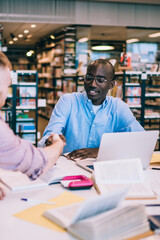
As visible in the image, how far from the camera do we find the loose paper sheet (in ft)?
3.90

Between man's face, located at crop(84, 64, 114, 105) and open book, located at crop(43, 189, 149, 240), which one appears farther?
man's face, located at crop(84, 64, 114, 105)

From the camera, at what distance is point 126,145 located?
1.83 metres

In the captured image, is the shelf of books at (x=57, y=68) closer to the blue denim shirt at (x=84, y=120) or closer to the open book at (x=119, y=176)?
the blue denim shirt at (x=84, y=120)

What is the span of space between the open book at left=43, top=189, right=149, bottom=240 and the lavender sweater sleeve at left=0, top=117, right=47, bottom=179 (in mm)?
331

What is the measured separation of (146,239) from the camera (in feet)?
3.66

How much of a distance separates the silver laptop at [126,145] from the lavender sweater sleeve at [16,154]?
52 cm

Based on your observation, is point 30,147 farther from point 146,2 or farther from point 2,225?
point 146,2

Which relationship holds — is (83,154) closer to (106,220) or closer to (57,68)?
(106,220)

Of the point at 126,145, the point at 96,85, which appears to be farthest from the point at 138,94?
the point at 126,145

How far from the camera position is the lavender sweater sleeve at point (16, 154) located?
129 cm

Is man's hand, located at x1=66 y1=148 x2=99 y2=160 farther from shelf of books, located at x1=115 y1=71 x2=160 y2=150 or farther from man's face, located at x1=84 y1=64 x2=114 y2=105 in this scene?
shelf of books, located at x1=115 y1=71 x2=160 y2=150

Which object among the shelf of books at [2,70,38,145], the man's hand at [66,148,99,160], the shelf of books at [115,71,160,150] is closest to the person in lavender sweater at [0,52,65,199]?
the man's hand at [66,148,99,160]

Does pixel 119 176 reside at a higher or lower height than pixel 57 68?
lower

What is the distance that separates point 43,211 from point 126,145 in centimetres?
70
